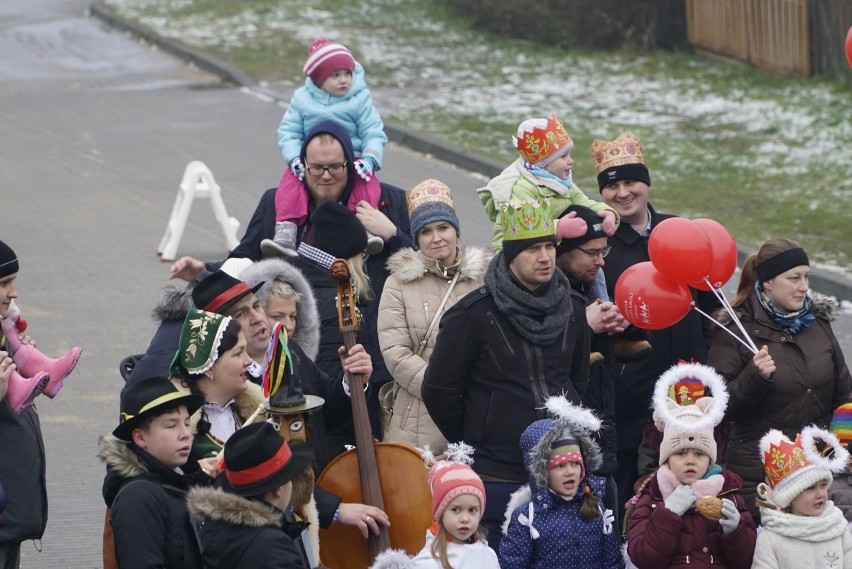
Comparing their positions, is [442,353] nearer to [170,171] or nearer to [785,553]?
[785,553]

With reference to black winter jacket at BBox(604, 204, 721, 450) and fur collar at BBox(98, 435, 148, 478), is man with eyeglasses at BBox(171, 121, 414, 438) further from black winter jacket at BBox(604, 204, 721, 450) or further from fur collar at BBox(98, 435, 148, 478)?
fur collar at BBox(98, 435, 148, 478)

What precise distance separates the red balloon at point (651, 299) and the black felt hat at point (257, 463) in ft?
7.51

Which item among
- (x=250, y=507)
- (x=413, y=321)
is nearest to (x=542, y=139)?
(x=413, y=321)

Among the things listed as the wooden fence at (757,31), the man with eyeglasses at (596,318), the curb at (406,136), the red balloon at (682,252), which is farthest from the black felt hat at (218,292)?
the wooden fence at (757,31)

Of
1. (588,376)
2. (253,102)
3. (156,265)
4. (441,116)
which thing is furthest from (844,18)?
(588,376)

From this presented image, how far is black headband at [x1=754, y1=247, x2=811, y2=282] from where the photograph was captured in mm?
7066

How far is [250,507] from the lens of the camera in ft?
17.3

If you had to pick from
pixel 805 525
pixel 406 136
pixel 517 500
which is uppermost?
pixel 805 525

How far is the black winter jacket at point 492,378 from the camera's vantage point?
6.55 meters

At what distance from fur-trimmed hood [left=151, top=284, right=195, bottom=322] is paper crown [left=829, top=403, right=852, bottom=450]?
3.01 meters

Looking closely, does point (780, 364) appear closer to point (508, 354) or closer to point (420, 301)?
point (508, 354)

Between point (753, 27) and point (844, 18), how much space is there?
1.96 m

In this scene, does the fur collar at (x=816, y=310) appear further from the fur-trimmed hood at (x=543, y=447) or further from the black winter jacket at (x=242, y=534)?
the black winter jacket at (x=242, y=534)

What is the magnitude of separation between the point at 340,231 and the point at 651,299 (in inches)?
64.1
